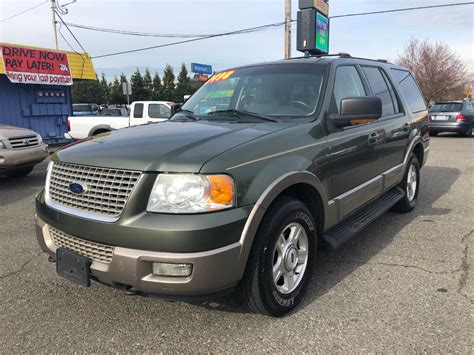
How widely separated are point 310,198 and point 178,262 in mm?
1306

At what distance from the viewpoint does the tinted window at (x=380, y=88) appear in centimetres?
448

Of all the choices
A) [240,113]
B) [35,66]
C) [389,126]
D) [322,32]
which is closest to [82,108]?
[35,66]

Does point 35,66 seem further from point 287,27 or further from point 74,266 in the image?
point 74,266

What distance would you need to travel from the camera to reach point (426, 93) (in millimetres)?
42188

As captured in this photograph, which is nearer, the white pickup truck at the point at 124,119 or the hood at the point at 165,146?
the hood at the point at 165,146

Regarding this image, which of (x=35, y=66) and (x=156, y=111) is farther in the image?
(x=35, y=66)

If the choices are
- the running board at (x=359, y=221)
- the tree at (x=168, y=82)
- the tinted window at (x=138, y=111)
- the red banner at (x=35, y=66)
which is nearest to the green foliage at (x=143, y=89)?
the tree at (x=168, y=82)

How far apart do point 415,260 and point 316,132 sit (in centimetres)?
169

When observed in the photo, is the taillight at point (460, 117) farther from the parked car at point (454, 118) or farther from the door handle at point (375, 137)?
the door handle at point (375, 137)

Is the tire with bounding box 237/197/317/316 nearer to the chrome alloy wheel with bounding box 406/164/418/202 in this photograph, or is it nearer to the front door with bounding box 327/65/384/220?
the front door with bounding box 327/65/384/220

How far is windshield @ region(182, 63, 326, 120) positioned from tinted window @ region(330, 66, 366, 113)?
0.57ft

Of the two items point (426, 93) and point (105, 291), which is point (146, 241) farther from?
point (426, 93)

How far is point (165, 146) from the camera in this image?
2646 millimetres

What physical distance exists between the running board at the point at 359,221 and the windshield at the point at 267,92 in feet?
3.45
